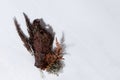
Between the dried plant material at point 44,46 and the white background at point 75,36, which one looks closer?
the white background at point 75,36

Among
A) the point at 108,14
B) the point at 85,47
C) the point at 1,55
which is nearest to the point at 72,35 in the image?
the point at 85,47

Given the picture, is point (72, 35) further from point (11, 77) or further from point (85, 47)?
point (11, 77)

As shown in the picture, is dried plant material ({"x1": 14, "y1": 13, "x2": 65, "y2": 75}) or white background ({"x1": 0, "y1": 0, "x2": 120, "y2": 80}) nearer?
white background ({"x1": 0, "y1": 0, "x2": 120, "y2": 80})
